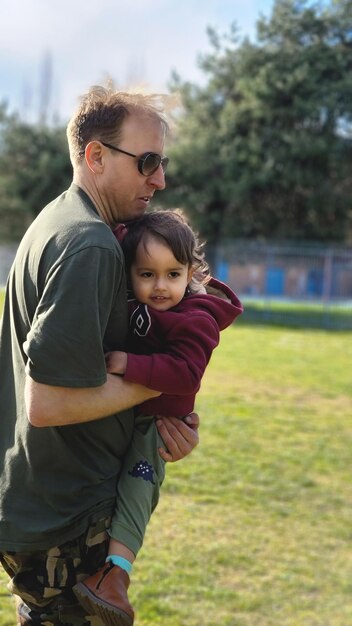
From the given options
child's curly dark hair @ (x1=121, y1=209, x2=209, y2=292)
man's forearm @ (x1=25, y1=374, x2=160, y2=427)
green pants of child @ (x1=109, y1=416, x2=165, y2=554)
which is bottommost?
green pants of child @ (x1=109, y1=416, x2=165, y2=554)

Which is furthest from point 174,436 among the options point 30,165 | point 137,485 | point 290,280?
point 30,165

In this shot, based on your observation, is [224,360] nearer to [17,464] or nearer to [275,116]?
[17,464]

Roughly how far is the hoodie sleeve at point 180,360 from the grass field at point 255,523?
246 centimetres

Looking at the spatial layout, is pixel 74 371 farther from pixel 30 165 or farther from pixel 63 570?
pixel 30 165

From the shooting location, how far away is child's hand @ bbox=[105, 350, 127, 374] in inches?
84.1

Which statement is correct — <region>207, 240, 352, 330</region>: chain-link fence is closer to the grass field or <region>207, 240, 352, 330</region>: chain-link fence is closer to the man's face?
the grass field

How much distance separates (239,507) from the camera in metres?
6.78

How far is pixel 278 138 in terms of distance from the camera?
28875 millimetres

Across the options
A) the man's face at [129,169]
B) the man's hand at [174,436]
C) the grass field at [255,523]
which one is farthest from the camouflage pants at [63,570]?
the grass field at [255,523]

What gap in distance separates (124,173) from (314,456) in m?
6.75

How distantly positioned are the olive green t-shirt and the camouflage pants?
0.05 metres

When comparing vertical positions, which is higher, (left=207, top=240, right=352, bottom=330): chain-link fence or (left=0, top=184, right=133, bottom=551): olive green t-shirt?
(left=0, top=184, right=133, bottom=551): olive green t-shirt

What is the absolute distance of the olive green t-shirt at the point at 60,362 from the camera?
196 cm

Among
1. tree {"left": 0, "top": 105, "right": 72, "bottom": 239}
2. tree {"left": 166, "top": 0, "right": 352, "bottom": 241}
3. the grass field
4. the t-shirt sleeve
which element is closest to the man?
the t-shirt sleeve
